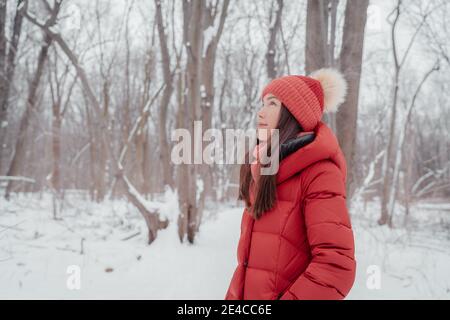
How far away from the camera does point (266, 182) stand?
4.33 ft

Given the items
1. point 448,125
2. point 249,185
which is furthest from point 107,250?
point 448,125

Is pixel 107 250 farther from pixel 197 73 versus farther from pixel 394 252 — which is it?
pixel 394 252

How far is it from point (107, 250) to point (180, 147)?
2.15 metres

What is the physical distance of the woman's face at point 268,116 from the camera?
1428mm

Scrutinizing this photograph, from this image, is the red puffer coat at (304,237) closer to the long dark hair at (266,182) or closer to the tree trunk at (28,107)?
the long dark hair at (266,182)

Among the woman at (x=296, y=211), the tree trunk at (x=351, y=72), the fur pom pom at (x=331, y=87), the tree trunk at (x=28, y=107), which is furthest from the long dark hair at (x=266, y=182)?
the tree trunk at (x=28, y=107)

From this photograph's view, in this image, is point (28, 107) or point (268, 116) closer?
point (268, 116)

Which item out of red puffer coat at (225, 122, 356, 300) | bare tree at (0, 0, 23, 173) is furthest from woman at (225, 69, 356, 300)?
bare tree at (0, 0, 23, 173)

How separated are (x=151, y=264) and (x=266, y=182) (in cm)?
371

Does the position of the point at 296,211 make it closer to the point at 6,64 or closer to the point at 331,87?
the point at 331,87

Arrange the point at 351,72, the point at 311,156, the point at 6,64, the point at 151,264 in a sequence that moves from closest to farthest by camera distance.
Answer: the point at 311,156 → the point at 351,72 → the point at 151,264 → the point at 6,64

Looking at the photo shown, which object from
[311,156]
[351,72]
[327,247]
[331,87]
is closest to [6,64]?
[351,72]

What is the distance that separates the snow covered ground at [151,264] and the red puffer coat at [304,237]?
8.46 ft

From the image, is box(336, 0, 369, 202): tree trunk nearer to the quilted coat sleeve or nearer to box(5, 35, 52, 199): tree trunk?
the quilted coat sleeve
